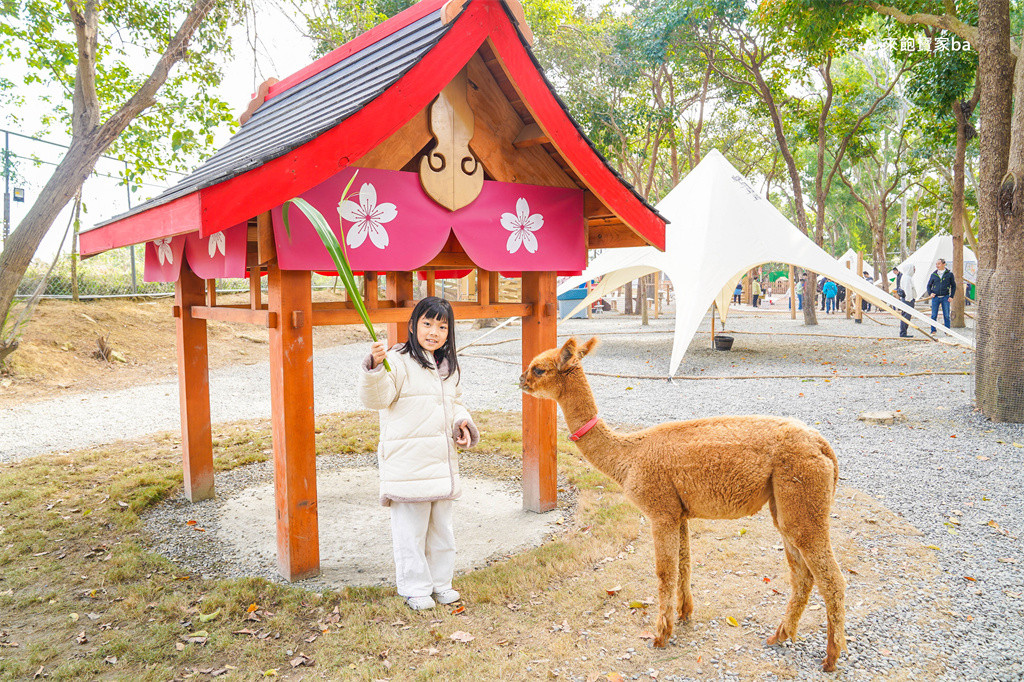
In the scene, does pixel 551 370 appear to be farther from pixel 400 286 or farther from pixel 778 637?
pixel 400 286

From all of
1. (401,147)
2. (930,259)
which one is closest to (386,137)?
(401,147)

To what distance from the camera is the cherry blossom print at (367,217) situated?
3260 mm

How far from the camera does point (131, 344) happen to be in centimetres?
1145

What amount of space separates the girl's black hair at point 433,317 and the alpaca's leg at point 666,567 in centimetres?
128

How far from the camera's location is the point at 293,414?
10.8 feet

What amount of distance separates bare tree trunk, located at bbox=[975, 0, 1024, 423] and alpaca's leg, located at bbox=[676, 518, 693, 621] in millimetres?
5497

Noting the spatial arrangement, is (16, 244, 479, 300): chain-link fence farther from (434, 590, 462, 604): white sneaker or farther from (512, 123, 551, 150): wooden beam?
(434, 590, 462, 604): white sneaker

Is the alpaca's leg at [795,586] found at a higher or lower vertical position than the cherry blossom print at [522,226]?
lower

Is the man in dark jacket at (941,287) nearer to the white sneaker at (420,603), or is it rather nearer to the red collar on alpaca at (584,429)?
the red collar on alpaca at (584,429)

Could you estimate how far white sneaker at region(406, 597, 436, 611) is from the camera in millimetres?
3104

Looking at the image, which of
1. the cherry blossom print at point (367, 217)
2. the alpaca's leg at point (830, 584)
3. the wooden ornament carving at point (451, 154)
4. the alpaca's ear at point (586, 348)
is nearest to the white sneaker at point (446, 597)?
the alpaca's ear at point (586, 348)

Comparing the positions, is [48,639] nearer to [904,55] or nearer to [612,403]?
[612,403]

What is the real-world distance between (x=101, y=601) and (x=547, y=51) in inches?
599

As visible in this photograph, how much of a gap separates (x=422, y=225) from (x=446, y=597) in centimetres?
196
